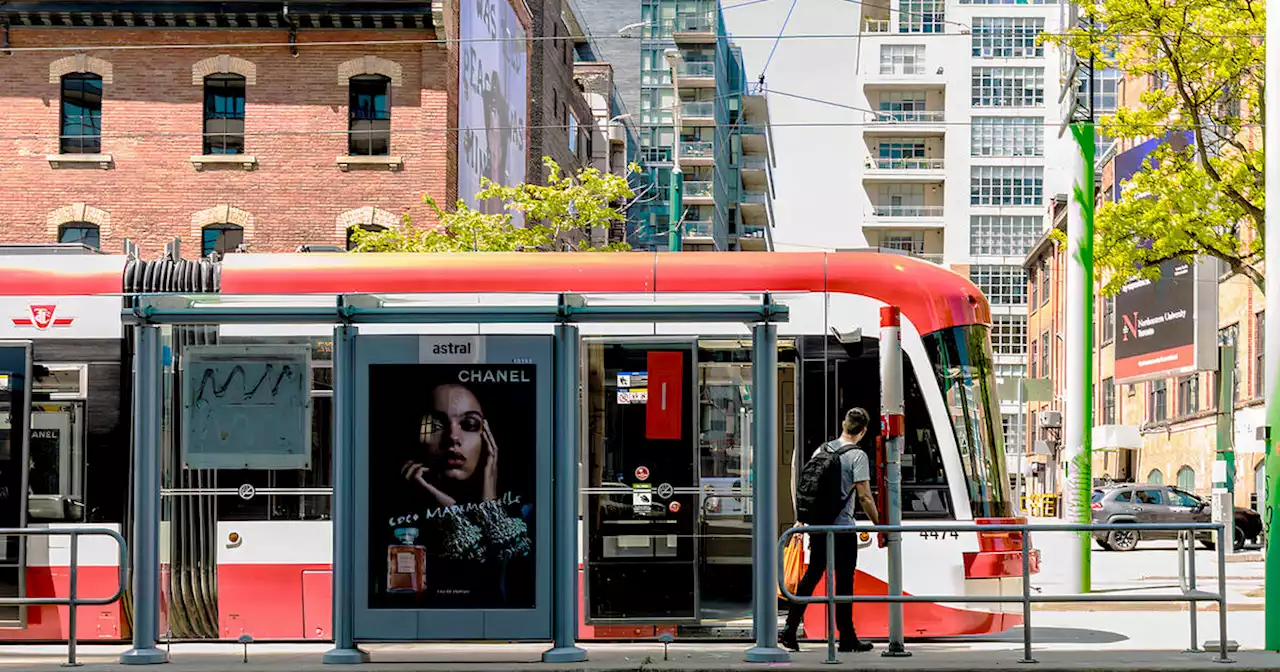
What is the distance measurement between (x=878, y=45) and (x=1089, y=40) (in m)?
89.5

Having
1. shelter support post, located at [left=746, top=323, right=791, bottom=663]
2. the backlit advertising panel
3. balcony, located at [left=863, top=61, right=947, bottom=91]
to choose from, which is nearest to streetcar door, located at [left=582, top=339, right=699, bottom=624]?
shelter support post, located at [left=746, top=323, right=791, bottom=663]

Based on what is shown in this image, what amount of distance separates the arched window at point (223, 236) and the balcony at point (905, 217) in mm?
79444

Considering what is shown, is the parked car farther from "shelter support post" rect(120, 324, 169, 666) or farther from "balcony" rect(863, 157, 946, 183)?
"balcony" rect(863, 157, 946, 183)

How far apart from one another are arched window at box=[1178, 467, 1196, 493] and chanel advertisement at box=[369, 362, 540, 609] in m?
48.2

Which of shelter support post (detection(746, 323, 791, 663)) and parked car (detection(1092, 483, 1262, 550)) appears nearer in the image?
shelter support post (detection(746, 323, 791, 663))

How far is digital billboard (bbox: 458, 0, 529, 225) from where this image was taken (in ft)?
119

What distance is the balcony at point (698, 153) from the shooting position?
10138 centimetres

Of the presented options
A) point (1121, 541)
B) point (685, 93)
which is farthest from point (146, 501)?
point (685, 93)

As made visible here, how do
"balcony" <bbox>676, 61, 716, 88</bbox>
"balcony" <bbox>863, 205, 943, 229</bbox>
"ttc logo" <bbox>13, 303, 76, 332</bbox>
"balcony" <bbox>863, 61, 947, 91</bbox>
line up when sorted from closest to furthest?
"ttc logo" <bbox>13, 303, 76, 332</bbox> < "balcony" <bbox>676, 61, 716, 88</bbox> < "balcony" <bbox>863, 205, 943, 229</bbox> < "balcony" <bbox>863, 61, 947, 91</bbox>

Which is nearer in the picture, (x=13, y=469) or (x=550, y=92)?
(x=13, y=469)

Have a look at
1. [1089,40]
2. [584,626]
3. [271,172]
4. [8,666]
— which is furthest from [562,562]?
[271,172]

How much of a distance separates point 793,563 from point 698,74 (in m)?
92.4

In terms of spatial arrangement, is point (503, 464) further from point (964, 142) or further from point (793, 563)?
point (964, 142)

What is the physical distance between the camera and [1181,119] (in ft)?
78.6
